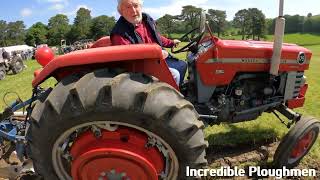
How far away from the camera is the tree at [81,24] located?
84.1 meters

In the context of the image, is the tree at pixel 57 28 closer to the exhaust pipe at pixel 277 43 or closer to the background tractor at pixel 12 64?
the background tractor at pixel 12 64

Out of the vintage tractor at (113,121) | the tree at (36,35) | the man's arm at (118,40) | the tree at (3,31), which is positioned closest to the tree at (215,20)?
the man's arm at (118,40)

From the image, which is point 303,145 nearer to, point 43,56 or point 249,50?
point 249,50

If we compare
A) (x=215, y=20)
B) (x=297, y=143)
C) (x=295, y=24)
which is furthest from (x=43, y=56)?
(x=295, y=24)

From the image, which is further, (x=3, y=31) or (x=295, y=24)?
(x=3, y=31)

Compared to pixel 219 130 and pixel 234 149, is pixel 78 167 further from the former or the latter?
pixel 219 130

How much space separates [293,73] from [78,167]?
8.84 ft

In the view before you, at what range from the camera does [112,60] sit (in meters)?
2.78

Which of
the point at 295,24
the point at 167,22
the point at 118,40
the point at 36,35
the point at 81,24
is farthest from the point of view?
the point at 36,35

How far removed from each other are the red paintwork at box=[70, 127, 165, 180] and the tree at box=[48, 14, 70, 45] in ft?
294

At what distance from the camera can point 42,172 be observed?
303 cm

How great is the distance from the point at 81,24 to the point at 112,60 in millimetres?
86547

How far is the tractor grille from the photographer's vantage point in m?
4.41

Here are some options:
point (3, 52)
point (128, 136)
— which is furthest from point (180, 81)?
point (3, 52)
